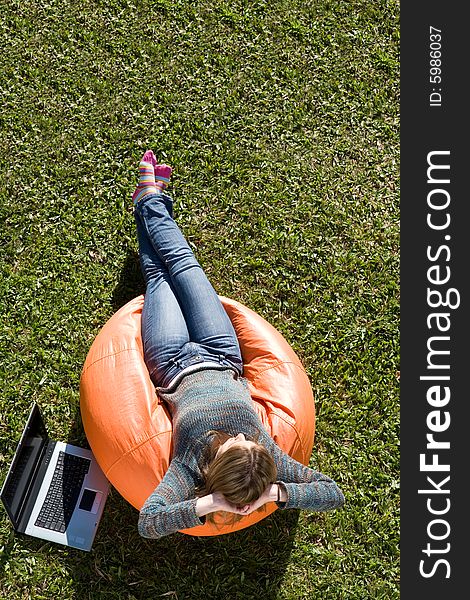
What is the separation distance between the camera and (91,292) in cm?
464

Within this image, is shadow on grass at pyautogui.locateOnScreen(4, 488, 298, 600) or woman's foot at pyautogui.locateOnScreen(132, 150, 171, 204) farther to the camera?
woman's foot at pyautogui.locateOnScreen(132, 150, 171, 204)

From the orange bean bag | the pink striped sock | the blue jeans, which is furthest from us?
the pink striped sock

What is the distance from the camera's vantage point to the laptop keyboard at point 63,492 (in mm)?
3939

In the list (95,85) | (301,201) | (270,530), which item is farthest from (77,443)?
(95,85)

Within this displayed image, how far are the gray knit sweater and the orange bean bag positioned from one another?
16 cm

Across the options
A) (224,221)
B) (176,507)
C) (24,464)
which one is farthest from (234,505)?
(224,221)

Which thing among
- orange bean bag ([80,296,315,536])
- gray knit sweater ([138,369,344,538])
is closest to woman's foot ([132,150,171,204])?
orange bean bag ([80,296,315,536])

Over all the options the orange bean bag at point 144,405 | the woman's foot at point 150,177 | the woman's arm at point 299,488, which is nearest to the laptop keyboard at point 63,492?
the orange bean bag at point 144,405

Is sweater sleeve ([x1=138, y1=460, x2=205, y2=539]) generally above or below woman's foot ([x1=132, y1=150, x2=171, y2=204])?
below

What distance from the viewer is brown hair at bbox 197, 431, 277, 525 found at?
302 centimetres

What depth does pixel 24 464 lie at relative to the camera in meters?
3.89

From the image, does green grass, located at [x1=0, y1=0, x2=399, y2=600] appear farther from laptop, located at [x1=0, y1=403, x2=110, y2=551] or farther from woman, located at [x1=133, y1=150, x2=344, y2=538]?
woman, located at [x1=133, y1=150, x2=344, y2=538]

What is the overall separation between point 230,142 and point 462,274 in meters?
1.91

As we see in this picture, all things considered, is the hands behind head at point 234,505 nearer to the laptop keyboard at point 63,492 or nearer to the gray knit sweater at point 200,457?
the gray knit sweater at point 200,457
